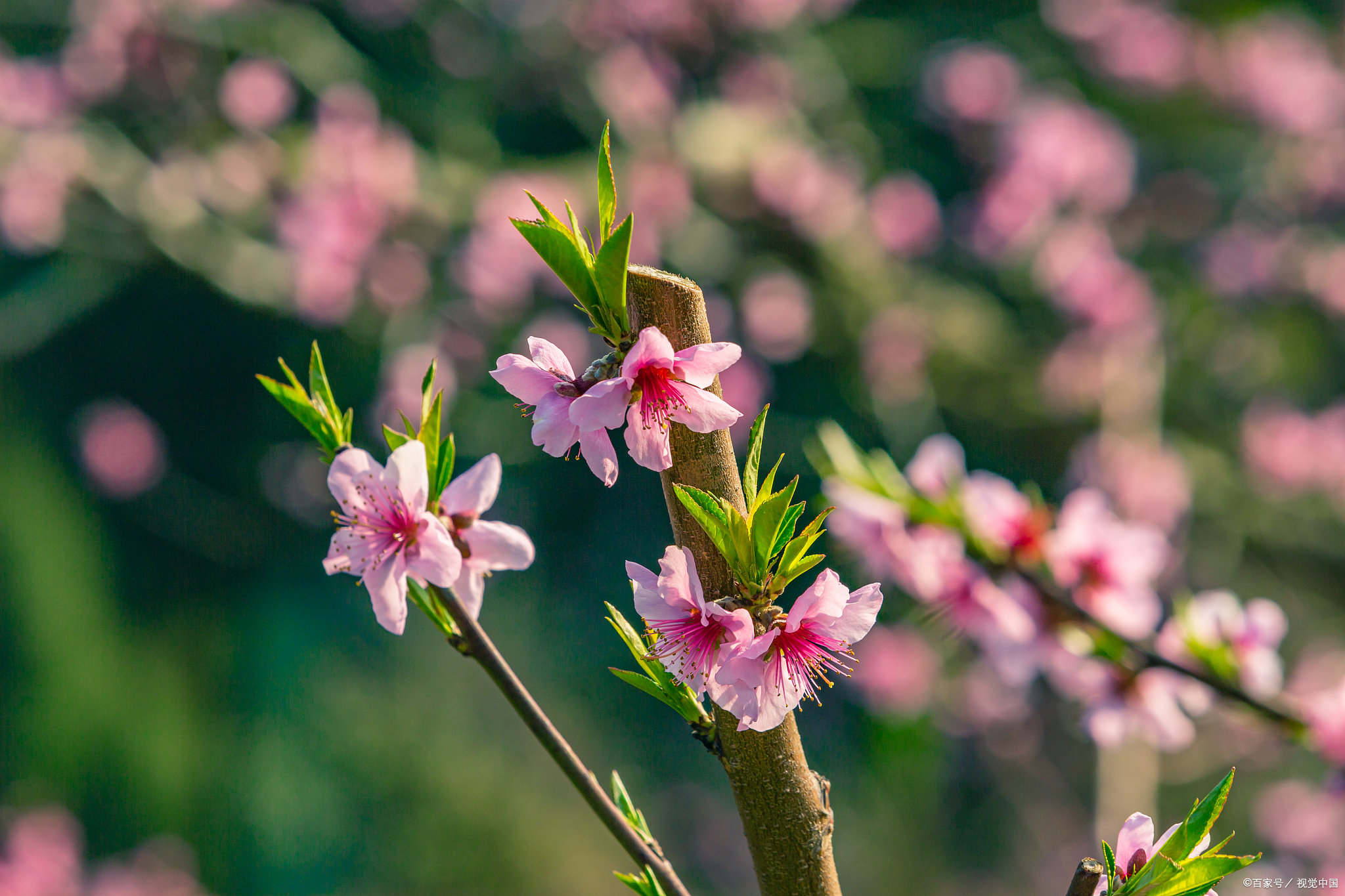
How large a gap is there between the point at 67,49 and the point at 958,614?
2.74 meters

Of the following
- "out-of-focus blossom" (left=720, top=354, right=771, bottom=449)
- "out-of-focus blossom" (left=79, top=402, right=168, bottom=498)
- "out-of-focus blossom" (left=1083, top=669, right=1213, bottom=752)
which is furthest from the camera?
"out-of-focus blossom" (left=79, top=402, right=168, bottom=498)

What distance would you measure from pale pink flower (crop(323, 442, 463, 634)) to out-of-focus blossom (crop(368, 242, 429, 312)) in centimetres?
210

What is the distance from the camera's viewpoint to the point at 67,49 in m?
2.13

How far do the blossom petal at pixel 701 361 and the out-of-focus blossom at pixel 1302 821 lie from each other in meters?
2.47

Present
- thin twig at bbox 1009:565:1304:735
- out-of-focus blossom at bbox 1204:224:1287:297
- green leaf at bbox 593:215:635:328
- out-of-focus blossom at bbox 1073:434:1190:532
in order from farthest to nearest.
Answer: out-of-focus blossom at bbox 1204:224:1287:297
out-of-focus blossom at bbox 1073:434:1190:532
thin twig at bbox 1009:565:1304:735
green leaf at bbox 593:215:635:328

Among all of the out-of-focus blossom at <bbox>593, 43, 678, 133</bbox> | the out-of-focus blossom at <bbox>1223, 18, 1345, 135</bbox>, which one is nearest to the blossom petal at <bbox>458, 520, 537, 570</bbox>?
the out-of-focus blossom at <bbox>593, 43, 678, 133</bbox>

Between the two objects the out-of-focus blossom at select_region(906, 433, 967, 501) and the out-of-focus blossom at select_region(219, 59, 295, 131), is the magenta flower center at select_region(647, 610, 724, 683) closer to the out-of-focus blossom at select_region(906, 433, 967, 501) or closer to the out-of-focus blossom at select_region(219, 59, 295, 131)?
the out-of-focus blossom at select_region(906, 433, 967, 501)

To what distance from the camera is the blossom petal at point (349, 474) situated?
0.35 metres

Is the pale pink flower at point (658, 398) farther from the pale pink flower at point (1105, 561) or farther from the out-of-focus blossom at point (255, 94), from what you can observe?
the out-of-focus blossom at point (255, 94)

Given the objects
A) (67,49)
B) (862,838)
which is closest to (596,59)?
(67,49)

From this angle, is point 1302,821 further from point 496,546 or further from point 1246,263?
point 496,546

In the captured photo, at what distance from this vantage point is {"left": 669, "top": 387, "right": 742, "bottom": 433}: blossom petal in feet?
1.01

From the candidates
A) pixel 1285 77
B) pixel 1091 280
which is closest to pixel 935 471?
pixel 1091 280

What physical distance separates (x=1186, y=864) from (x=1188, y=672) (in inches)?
12.5
